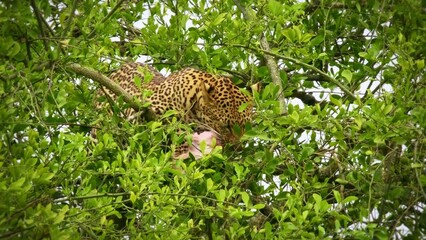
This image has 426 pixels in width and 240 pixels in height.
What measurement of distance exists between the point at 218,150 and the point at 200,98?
7.59ft

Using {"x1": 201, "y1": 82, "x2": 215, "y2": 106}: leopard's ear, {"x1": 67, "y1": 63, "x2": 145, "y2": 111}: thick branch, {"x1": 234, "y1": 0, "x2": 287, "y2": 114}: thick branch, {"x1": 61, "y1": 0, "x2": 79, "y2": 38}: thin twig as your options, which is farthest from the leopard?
{"x1": 61, "y1": 0, "x2": 79, "y2": 38}: thin twig

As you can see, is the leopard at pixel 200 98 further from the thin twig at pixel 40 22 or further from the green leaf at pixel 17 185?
the green leaf at pixel 17 185

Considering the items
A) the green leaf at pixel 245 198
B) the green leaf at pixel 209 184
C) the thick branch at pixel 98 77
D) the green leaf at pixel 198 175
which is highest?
the thick branch at pixel 98 77

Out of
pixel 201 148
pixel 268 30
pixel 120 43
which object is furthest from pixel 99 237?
pixel 120 43

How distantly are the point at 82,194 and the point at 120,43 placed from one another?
2.94m

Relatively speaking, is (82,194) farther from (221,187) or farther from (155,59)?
(155,59)

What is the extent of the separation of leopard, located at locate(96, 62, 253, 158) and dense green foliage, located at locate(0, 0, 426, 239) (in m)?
1.08

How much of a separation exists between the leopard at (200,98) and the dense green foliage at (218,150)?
1076 mm

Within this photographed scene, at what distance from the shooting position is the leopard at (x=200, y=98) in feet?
32.4

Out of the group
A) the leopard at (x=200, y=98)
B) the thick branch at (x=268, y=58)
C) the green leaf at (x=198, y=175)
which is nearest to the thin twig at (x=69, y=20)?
the green leaf at (x=198, y=175)

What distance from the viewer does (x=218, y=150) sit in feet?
25.6

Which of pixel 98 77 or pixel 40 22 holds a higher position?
pixel 40 22

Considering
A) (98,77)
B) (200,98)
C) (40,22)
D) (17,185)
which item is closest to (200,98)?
(200,98)

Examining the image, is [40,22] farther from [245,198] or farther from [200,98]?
[200,98]
